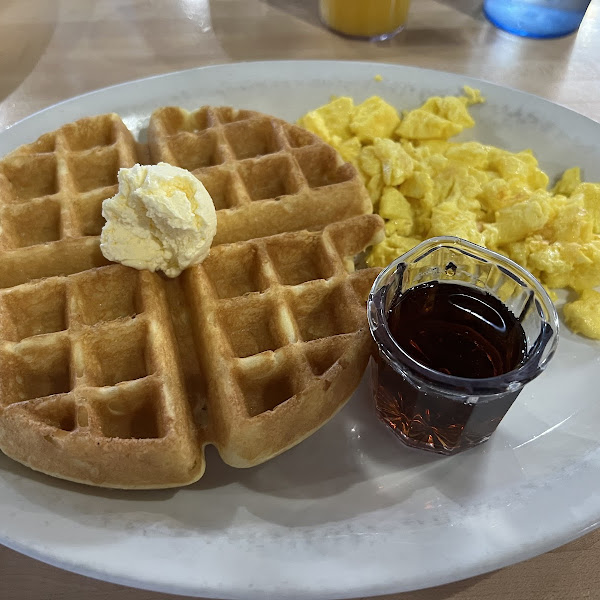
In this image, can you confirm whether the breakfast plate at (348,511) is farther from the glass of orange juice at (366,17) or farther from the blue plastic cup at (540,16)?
the blue plastic cup at (540,16)

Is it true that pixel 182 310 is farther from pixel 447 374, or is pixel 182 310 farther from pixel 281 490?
pixel 447 374

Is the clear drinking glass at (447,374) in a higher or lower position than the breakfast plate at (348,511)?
higher

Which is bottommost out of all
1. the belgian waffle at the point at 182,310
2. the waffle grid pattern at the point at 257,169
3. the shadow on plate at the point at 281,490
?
the shadow on plate at the point at 281,490

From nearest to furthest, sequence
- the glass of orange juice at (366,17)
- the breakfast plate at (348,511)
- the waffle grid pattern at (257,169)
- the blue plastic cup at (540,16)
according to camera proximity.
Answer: the breakfast plate at (348,511) → the waffle grid pattern at (257,169) → the glass of orange juice at (366,17) → the blue plastic cup at (540,16)

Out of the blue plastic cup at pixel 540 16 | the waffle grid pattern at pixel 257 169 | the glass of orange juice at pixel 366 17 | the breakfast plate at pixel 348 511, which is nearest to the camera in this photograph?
the breakfast plate at pixel 348 511

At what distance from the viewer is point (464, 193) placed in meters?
1.63

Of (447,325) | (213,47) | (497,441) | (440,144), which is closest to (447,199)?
(440,144)

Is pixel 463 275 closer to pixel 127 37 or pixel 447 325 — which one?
pixel 447 325

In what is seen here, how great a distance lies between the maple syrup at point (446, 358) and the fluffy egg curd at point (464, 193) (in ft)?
1.04

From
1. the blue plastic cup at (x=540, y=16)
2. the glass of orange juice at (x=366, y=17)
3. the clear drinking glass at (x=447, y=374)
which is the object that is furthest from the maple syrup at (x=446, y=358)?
the blue plastic cup at (x=540, y=16)

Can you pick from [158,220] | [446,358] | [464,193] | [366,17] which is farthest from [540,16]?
[158,220]

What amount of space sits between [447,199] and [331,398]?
2.52ft

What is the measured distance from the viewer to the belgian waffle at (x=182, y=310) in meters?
1.09

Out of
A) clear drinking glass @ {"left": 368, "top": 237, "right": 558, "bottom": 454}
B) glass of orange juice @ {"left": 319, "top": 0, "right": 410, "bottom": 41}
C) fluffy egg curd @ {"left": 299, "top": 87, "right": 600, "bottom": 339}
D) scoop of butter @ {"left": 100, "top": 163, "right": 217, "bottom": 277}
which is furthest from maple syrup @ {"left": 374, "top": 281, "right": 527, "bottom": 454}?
glass of orange juice @ {"left": 319, "top": 0, "right": 410, "bottom": 41}
